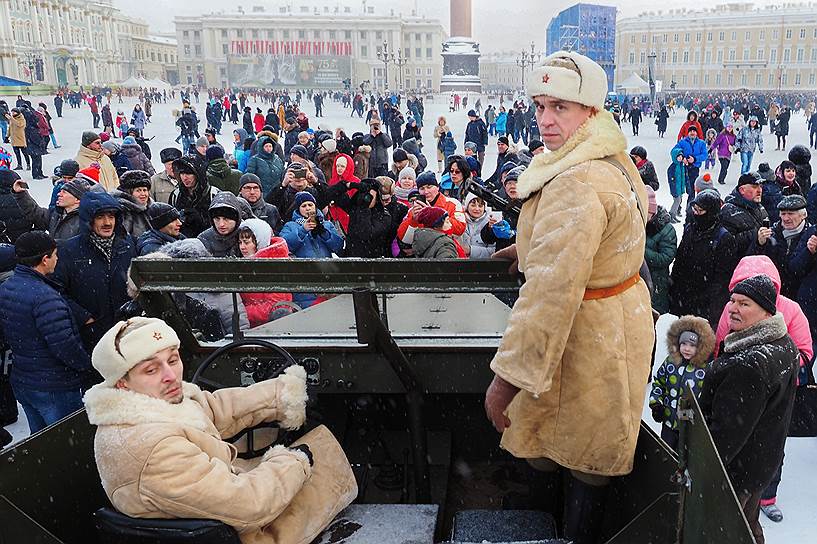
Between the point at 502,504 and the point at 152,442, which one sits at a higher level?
the point at 152,442

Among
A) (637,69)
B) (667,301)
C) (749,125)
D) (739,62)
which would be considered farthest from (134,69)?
(667,301)

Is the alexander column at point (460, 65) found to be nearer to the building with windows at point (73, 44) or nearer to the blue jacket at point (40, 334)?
the building with windows at point (73, 44)

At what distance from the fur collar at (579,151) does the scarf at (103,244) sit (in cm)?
353

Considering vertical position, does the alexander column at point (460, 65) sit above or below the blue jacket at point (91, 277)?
above

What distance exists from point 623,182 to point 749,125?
60.6 feet

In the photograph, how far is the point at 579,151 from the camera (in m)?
2.04

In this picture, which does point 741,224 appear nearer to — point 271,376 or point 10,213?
point 271,376

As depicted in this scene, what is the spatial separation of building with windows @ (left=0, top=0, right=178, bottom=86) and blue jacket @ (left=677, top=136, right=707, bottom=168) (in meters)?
76.6

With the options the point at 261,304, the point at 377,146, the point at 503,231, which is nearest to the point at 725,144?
the point at 377,146

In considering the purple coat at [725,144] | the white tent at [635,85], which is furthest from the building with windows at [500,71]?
the purple coat at [725,144]

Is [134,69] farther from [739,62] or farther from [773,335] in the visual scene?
[773,335]

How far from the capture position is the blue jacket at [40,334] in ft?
13.2

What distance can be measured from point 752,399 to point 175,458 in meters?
2.45

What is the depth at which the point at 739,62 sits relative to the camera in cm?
9400
